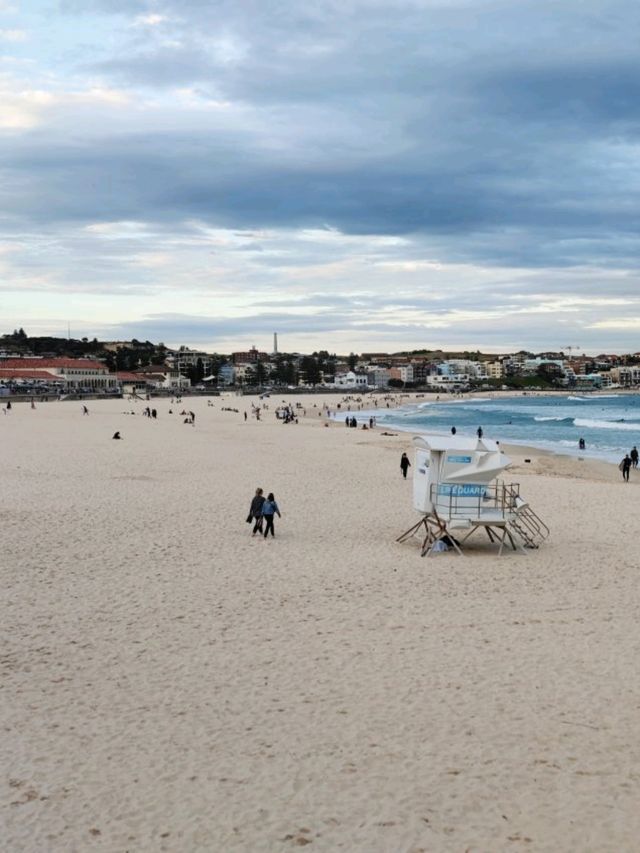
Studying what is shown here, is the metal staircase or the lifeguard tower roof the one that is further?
the lifeguard tower roof

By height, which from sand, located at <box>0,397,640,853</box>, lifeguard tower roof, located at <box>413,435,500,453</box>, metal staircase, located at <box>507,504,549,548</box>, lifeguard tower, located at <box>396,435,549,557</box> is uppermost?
lifeguard tower roof, located at <box>413,435,500,453</box>

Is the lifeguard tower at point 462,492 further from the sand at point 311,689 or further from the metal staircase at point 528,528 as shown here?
the sand at point 311,689

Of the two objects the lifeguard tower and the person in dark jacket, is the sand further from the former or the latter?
the lifeguard tower

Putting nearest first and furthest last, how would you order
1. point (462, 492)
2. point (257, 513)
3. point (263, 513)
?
point (462, 492), point (263, 513), point (257, 513)

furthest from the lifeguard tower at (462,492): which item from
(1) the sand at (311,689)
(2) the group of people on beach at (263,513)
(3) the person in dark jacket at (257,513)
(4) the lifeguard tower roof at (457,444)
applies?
(3) the person in dark jacket at (257,513)

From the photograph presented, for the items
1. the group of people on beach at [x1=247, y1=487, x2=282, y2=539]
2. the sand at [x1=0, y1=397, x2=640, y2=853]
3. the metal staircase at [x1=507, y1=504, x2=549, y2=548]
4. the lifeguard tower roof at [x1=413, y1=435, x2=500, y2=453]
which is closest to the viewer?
the sand at [x1=0, y1=397, x2=640, y2=853]

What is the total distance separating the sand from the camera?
6309mm

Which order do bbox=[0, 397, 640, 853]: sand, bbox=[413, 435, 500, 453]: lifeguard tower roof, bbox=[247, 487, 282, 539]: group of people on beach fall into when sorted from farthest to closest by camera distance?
bbox=[247, 487, 282, 539]: group of people on beach, bbox=[413, 435, 500, 453]: lifeguard tower roof, bbox=[0, 397, 640, 853]: sand

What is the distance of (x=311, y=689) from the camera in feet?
28.6

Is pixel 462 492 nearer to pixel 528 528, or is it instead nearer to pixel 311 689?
pixel 528 528

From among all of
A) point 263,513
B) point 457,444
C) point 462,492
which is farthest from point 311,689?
point 457,444

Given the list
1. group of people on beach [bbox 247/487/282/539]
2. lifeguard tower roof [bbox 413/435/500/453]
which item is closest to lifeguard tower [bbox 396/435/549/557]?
lifeguard tower roof [bbox 413/435/500/453]

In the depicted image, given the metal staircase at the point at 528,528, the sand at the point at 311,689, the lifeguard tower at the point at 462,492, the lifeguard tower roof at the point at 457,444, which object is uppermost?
the lifeguard tower roof at the point at 457,444

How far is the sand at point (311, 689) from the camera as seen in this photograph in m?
6.31
